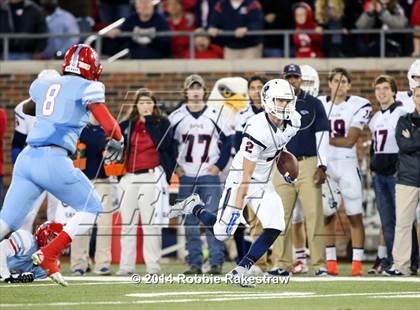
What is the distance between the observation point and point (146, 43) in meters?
18.1

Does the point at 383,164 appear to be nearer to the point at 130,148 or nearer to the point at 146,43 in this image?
the point at 130,148

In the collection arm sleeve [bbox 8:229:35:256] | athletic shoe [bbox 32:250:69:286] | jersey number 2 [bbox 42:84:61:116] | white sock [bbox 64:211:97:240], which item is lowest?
arm sleeve [bbox 8:229:35:256]

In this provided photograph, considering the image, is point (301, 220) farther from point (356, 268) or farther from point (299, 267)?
point (356, 268)

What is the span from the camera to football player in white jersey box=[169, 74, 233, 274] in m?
14.1

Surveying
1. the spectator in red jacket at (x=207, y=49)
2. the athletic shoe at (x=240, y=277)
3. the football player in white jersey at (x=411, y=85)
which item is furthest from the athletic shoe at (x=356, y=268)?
the spectator in red jacket at (x=207, y=49)

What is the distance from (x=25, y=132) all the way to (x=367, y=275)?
4.21 meters

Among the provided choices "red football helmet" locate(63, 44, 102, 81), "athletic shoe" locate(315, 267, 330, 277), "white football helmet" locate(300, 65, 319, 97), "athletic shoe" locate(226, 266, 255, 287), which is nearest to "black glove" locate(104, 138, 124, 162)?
"red football helmet" locate(63, 44, 102, 81)

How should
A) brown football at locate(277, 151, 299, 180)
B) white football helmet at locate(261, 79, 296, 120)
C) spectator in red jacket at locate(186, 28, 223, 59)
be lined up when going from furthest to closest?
spectator in red jacket at locate(186, 28, 223, 59) < brown football at locate(277, 151, 299, 180) < white football helmet at locate(261, 79, 296, 120)

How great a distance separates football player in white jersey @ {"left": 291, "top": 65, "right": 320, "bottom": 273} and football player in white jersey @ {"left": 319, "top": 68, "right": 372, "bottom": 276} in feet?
0.67

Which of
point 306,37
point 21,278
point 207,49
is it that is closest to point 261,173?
point 21,278

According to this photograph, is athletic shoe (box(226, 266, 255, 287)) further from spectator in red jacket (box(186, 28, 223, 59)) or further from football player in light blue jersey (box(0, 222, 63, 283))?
spectator in red jacket (box(186, 28, 223, 59))

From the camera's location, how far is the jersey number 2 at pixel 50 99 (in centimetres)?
1055

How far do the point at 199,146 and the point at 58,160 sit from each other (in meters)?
3.95

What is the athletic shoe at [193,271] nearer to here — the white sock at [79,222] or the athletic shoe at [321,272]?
the athletic shoe at [321,272]
